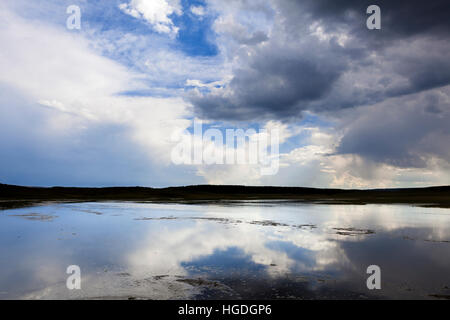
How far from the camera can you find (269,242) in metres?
Result: 15.3

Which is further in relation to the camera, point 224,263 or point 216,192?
point 216,192

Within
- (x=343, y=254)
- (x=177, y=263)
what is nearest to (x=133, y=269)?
(x=177, y=263)

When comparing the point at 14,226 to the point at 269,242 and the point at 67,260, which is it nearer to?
the point at 67,260

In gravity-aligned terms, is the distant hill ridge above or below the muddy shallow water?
below

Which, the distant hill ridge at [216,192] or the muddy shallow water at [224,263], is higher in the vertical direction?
the muddy shallow water at [224,263]

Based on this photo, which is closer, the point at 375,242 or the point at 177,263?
the point at 177,263

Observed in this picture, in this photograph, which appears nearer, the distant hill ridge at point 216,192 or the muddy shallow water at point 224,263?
the muddy shallow water at point 224,263

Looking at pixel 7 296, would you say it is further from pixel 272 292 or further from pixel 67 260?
pixel 272 292

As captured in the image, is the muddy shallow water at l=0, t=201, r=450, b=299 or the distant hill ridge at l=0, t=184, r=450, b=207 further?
the distant hill ridge at l=0, t=184, r=450, b=207

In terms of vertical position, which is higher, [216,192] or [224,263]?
[224,263]

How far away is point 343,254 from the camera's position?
12.4 m
